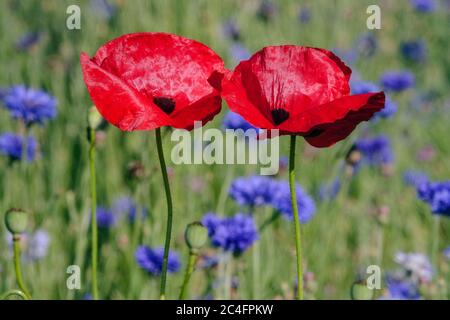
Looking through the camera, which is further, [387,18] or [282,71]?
[387,18]

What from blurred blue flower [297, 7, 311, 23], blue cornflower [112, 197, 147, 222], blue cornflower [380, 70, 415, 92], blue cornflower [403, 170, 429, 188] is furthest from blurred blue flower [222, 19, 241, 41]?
blue cornflower [112, 197, 147, 222]

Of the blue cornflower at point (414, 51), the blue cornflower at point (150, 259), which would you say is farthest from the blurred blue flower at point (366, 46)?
the blue cornflower at point (150, 259)

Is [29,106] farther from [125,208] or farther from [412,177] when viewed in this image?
[412,177]

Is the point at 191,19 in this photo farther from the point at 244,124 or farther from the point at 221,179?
the point at 244,124

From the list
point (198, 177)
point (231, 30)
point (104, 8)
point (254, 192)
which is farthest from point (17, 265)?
point (104, 8)

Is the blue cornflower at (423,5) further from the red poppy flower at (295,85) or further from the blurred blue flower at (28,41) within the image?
the red poppy flower at (295,85)

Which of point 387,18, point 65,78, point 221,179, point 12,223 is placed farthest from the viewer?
point 387,18
